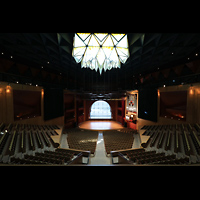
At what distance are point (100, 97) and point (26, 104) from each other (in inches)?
414

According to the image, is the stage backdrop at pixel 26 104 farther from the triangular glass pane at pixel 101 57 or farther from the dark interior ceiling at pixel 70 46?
the triangular glass pane at pixel 101 57

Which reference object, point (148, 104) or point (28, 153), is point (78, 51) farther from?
point (148, 104)

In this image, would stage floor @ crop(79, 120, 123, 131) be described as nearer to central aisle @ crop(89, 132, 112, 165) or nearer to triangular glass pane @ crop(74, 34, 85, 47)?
central aisle @ crop(89, 132, 112, 165)

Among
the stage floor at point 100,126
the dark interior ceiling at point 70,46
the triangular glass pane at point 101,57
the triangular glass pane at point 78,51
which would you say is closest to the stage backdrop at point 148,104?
the dark interior ceiling at point 70,46

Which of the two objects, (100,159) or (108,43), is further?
(108,43)

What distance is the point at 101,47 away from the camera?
1402 cm

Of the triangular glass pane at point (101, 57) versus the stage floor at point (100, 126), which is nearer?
the triangular glass pane at point (101, 57)

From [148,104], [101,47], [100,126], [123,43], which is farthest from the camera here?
[100,126]

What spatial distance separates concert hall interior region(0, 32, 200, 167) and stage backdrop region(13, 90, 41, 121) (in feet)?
0.33

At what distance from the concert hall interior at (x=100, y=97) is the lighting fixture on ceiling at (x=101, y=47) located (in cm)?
11

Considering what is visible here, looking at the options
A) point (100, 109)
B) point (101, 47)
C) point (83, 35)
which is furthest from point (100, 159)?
point (100, 109)

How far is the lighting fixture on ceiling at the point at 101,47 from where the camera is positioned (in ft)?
39.6
